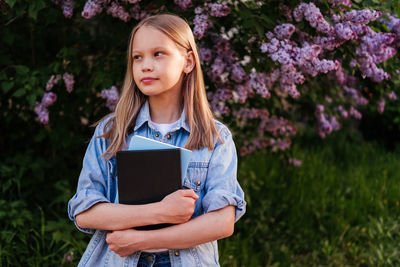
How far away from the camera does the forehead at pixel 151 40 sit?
1.40 metres

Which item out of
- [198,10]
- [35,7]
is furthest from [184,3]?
[35,7]

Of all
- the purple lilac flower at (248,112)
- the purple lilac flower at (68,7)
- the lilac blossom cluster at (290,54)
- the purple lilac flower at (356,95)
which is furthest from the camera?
the purple lilac flower at (356,95)

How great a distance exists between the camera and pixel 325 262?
3.02 meters

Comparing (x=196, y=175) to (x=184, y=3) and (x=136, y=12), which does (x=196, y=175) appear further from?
(x=136, y=12)

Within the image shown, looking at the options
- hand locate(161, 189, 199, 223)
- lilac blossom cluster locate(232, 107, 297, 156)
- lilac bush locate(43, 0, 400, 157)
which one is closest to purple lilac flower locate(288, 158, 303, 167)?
lilac blossom cluster locate(232, 107, 297, 156)

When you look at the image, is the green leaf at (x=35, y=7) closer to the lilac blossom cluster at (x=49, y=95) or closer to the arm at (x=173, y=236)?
the lilac blossom cluster at (x=49, y=95)

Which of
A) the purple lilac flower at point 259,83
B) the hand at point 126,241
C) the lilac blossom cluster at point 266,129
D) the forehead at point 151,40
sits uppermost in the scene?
the forehead at point 151,40

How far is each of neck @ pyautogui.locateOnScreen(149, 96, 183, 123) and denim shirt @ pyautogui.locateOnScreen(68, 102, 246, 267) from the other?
0.04 metres

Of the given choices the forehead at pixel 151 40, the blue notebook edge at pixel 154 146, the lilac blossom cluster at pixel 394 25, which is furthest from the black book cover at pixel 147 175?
the lilac blossom cluster at pixel 394 25

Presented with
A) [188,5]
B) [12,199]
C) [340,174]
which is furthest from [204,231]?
[340,174]

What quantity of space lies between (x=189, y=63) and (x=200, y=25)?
67 cm

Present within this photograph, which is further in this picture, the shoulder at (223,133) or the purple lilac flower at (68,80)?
the purple lilac flower at (68,80)

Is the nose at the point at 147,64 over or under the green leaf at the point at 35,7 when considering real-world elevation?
over

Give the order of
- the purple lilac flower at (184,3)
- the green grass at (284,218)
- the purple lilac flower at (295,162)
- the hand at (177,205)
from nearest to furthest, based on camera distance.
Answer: the hand at (177,205) → the purple lilac flower at (184,3) → the green grass at (284,218) → the purple lilac flower at (295,162)
